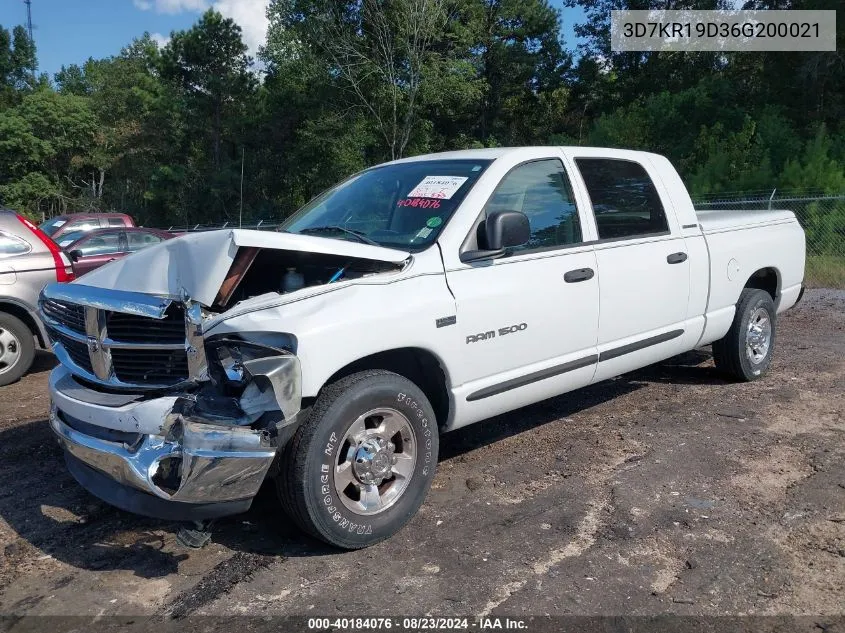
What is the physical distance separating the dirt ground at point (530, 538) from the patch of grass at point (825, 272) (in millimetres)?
7790

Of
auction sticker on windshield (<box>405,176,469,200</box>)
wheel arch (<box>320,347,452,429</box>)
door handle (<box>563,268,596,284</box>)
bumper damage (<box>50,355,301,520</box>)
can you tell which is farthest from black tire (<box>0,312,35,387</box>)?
door handle (<box>563,268,596,284</box>)

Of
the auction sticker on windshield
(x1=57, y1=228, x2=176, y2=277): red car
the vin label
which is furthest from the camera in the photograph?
the vin label

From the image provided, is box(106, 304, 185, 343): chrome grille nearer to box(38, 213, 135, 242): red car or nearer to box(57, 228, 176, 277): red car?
box(57, 228, 176, 277): red car

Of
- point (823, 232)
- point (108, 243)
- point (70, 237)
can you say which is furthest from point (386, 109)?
point (823, 232)

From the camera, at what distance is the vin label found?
25.4 metres

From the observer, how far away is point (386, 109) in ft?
110

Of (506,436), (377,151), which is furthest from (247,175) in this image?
(506,436)

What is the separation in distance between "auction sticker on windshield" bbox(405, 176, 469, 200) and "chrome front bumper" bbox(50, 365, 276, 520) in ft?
6.17

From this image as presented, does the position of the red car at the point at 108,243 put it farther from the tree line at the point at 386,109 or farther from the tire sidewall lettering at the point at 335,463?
the tree line at the point at 386,109

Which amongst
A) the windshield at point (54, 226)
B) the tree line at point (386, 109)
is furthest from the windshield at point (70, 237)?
the tree line at point (386, 109)

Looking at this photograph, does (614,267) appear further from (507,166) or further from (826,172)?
(826,172)

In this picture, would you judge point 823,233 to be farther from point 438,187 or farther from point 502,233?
point 502,233

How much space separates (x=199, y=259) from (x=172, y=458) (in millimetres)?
893

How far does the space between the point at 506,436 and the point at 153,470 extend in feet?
9.02
